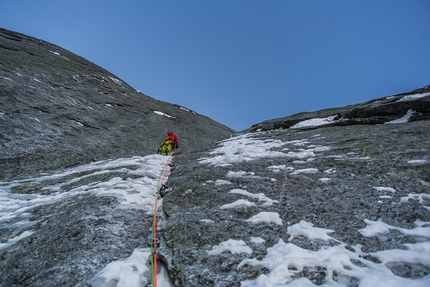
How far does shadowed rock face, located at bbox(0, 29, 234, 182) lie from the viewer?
11219 millimetres

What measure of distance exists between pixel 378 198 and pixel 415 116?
7343 mm

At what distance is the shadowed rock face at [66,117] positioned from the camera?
11219 millimetres

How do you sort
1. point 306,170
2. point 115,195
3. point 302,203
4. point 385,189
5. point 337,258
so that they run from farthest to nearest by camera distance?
point 306,170 → point 115,195 → point 302,203 → point 385,189 → point 337,258

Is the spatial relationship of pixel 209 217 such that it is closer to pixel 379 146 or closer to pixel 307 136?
pixel 379 146

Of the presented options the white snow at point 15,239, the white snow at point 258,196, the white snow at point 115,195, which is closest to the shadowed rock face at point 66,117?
the white snow at point 115,195

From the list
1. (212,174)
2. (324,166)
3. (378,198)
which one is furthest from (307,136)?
(378,198)

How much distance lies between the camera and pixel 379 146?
24.7 feet

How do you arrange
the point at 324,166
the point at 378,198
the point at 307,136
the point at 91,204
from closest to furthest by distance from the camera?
the point at 378,198, the point at 91,204, the point at 324,166, the point at 307,136

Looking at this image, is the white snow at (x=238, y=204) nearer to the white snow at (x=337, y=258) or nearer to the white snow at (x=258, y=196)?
the white snow at (x=258, y=196)

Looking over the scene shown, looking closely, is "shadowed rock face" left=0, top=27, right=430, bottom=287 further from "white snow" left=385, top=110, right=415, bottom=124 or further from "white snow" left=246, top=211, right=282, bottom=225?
"white snow" left=385, top=110, right=415, bottom=124

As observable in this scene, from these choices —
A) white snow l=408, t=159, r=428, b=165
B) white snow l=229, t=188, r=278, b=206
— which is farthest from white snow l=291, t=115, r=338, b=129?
white snow l=229, t=188, r=278, b=206

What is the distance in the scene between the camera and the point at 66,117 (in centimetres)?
1432

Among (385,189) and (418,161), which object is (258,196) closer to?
(385,189)

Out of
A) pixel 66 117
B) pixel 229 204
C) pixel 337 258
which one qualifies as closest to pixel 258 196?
pixel 229 204
